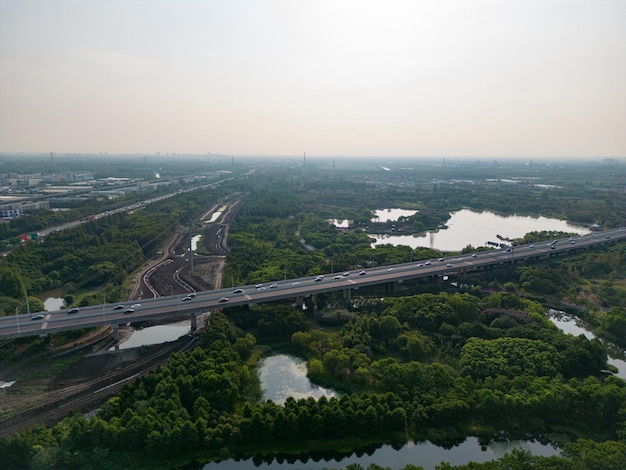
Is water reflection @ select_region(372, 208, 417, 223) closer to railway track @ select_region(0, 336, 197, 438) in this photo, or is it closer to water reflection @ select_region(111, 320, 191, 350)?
water reflection @ select_region(111, 320, 191, 350)

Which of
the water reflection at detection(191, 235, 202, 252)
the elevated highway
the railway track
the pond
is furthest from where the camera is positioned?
the water reflection at detection(191, 235, 202, 252)

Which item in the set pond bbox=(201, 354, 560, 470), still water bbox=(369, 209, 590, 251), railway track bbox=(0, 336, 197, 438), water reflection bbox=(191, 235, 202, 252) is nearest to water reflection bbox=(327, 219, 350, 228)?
still water bbox=(369, 209, 590, 251)

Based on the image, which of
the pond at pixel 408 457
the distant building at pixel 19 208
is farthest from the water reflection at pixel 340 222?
the pond at pixel 408 457

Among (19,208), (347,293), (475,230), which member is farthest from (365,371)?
(19,208)

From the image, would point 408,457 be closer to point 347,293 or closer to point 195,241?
point 347,293

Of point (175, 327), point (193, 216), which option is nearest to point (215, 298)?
point (175, 327)

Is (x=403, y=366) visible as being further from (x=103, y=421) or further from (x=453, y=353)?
(x=103, y=421)

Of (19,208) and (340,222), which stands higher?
(19,208)
